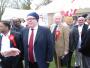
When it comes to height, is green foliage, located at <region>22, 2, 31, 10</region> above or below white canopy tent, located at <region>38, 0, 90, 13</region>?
below

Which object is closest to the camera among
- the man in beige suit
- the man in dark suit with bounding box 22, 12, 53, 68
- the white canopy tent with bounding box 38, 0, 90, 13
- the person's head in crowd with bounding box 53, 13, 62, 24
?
the man in dark suit with bounding box 22, 12, 53, 68

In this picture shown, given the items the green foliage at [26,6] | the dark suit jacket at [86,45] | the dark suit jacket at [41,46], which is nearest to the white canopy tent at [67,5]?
the dark suit jacket at [86,45]

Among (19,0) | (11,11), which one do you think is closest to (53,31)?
(11,11)

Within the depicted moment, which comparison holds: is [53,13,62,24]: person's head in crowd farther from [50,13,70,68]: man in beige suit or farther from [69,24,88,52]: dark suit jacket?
[69,24,88,52]: dark suit jacket

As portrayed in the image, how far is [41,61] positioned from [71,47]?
3245 mm

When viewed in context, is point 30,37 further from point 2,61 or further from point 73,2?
point 73,2

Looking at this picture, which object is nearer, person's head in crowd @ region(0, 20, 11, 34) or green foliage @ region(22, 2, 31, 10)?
person's head in crowd @ region(0, 20, 11, 34)

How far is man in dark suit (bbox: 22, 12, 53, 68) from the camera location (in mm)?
7340

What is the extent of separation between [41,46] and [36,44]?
4.7 inches

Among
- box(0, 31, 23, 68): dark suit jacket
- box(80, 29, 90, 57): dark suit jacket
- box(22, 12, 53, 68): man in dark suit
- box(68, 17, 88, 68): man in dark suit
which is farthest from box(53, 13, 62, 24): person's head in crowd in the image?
box(0, 31, 23, 68): dark suit jacket

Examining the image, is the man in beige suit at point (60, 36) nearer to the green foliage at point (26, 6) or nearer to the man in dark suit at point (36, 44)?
the man in dark suit at point (36, 44)

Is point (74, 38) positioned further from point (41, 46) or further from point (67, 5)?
point (67, 5)

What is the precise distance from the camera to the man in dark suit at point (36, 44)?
734 centimetres

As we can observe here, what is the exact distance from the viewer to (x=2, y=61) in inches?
288
